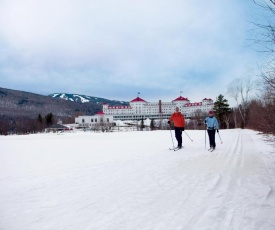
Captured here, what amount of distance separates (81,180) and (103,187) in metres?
0.98

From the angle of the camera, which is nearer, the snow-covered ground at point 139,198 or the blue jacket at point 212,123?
the snow-covered ground at point 139,198

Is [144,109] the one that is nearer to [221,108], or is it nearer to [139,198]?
[221,108]

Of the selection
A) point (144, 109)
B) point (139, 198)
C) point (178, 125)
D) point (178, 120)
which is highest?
point (144, 109)

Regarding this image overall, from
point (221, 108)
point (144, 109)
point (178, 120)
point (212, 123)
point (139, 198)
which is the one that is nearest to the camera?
point (139, 198)

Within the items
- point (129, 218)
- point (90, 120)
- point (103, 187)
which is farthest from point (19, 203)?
point (90, 120)

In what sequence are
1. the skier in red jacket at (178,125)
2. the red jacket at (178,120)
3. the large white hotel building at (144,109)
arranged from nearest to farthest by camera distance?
1. the skier in red jacket at (178,125)
2. the red jacket at (178,120)
3. the large white hotel building at (144,109)

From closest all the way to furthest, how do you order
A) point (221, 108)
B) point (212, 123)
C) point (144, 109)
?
point (212, 123), point (221, 108), point (144, 109)

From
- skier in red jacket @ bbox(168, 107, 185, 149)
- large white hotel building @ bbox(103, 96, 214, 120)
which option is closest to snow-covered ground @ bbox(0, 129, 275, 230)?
skier in red jacket @ bbox(168, 107, 185, 149)

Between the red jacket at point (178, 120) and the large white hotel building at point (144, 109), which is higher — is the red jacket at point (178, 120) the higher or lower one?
the lower one

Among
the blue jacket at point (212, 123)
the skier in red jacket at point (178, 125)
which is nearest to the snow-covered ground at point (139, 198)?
the skier in red jacket at point (178, 125)

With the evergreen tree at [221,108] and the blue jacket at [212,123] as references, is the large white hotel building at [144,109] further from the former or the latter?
the blue jacket at [212,123]

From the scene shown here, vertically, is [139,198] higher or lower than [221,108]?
lower

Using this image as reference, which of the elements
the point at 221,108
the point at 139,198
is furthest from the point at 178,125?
the point at 221,108

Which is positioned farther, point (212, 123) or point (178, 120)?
point (178, 120)
